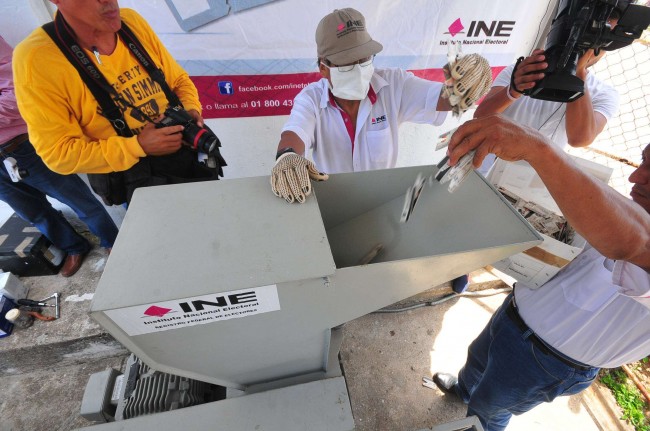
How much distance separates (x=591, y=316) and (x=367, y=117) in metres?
1.16

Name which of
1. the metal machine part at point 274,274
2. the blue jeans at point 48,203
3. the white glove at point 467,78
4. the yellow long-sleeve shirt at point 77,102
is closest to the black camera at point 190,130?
the yellow long-sleeve shirt at point 77,102

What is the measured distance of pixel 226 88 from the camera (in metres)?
2.06

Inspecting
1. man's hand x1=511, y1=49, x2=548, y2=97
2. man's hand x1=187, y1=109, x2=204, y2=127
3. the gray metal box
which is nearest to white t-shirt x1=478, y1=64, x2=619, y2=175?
man's hand x1=511, y1=49, x2=548, y2=97

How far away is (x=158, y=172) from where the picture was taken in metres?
1.54

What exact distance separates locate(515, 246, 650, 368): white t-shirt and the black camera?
59.5 inches

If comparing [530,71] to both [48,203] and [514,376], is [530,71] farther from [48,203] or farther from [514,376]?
[48,203]

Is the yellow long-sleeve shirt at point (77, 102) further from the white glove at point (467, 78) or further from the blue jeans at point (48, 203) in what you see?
the white glove at point (467, 78)

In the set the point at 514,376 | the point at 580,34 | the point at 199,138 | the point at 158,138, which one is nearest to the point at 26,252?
the point at 158,138

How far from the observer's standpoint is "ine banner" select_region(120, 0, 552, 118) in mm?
1780

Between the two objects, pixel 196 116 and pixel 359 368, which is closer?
pixel 196 116

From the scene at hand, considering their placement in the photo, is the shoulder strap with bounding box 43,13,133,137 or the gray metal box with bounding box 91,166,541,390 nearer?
the gray metal box with bounding box 91,166,541,390

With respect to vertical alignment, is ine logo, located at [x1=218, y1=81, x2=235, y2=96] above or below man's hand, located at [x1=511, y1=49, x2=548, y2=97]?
below

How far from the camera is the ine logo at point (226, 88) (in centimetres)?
204

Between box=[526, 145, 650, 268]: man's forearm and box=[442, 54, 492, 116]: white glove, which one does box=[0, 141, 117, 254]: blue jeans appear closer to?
box=[442, 54, 492, 116]: white glove
